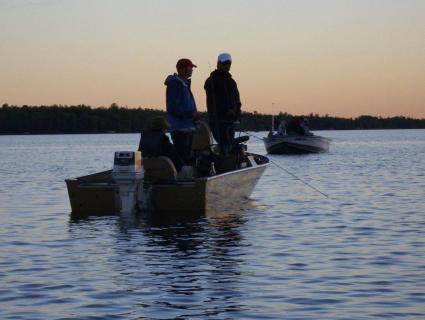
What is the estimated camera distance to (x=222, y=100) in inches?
786

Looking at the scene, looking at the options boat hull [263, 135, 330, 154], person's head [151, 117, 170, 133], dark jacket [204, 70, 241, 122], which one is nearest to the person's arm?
person's head [151, 117, 170, 133]

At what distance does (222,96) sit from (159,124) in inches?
77.5

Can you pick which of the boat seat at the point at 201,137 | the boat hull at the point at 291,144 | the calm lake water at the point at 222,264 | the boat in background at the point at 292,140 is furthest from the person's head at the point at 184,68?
the boat in background at the point at 292,140

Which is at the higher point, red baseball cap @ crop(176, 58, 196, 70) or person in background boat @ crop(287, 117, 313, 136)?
red baseball cap @ crop(176, 58, 196, 70)

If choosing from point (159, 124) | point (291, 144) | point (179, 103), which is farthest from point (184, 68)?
point (291, 144)

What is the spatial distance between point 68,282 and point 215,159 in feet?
29.9

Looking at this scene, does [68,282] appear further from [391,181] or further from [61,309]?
[391,181]

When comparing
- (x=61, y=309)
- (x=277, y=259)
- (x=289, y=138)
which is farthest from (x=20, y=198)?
(x=289, y=138)

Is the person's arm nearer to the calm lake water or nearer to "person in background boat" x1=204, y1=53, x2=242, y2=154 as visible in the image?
the calm lake water

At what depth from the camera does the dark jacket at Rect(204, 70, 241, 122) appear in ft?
65.2

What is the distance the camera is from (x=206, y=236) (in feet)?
51.4

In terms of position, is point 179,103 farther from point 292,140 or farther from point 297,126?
point 297,126

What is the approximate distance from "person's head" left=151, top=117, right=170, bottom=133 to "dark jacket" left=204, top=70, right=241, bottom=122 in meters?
1.73

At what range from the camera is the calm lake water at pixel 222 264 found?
32.8 feet
